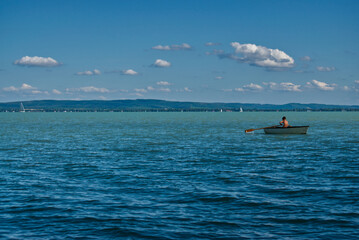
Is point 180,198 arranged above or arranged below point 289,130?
below

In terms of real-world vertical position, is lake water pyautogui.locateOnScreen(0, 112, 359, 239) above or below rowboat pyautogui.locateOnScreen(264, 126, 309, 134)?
below

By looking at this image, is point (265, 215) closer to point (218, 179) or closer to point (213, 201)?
point (213, 201)

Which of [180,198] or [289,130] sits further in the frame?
[289,130]

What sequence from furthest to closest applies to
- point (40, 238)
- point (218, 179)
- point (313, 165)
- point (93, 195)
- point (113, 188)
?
1. point (313, 165)
2. point (218, 179)
3. point (113, 188)
4. point (93, 195)
5. point (40, 238)

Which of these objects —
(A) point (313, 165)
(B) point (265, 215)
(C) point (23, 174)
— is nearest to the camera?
(B) point (265, 215)

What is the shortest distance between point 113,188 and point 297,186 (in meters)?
9.69

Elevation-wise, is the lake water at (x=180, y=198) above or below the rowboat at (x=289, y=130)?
below

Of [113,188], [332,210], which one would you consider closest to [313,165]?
[332,210]

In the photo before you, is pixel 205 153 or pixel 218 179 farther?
pixel 205 153

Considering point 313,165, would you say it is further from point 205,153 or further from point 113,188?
point 113,188

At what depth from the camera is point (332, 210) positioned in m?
17.6

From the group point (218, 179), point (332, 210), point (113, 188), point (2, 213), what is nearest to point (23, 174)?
point (113, 188)

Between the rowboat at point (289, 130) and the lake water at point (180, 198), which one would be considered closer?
the lake water at point (180, 198)

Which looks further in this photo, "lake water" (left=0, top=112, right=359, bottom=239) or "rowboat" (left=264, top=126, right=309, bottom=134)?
"rowboat" (left=264, top=126, right=309, bottom=134)
